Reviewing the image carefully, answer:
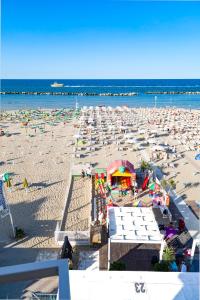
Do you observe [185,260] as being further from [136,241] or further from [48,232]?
[48,232]

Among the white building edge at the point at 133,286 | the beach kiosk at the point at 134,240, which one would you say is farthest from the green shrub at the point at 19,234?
the white building edge at the point at 133,286

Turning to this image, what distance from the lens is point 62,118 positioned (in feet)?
138

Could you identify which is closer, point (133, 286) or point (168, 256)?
point (133, 286)

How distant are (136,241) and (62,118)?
33.7 metres

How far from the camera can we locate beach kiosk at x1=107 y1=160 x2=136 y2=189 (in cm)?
1641

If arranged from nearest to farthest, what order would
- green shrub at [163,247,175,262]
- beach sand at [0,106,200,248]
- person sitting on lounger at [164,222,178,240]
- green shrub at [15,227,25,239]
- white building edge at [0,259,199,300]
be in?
Answer: white building edge at [0,259,199,300] → green shrub at [163,247,175,262] → person sitting on lounger at [164,222,178,240] → green shrub at [15,227,25,239] → beach sand at [0,106,200,248]

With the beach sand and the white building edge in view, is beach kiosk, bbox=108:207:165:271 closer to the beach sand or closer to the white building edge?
the beach sand

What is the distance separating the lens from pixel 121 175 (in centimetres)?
1641

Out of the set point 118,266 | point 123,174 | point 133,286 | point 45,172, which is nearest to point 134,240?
point 118,266

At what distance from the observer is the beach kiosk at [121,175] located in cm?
1641

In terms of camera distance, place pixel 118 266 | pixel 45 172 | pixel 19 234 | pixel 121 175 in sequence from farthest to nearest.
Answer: pixel 45 172 < pixel 121 175 < pixel 19 234 < pixel 118 266

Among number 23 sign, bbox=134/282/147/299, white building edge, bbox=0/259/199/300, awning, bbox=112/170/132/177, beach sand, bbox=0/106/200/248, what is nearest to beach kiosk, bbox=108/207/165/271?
beach sand, bbox=0/106/200/248

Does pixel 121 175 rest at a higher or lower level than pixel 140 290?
higher

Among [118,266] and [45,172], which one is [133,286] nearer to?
[118,266]
